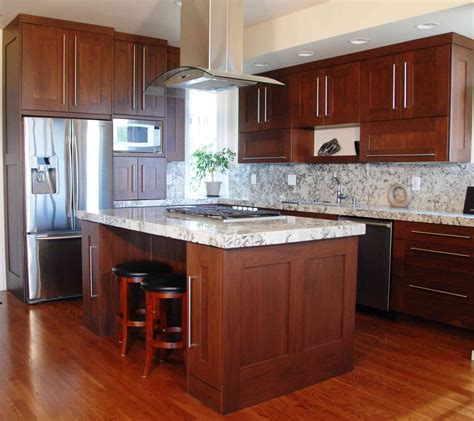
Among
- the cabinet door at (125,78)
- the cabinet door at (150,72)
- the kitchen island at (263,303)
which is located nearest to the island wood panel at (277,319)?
the kitchen island at (263,303)

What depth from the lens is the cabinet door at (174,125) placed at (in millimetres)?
5848

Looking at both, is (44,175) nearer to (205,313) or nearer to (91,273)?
(91,273)

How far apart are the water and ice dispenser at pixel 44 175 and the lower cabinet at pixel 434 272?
303 centimetres

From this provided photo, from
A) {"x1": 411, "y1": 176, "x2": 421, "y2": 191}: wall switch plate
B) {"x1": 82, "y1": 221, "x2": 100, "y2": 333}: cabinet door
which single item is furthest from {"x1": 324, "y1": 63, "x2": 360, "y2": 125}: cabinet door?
{"x1": 82, "y1": 221, "x2": 100, "y2": 333}: cabinet door

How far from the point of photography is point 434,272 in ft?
13.3

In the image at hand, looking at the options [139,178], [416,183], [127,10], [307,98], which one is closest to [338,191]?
[416,183]

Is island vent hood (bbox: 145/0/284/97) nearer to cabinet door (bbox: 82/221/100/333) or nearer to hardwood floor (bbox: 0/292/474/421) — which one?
cabinet door (bbox: 82/221/100/333)

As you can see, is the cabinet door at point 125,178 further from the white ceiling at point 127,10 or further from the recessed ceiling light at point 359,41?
the recessed ceiling light at point 359,41

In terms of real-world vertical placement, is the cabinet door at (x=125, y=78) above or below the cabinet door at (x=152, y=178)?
above

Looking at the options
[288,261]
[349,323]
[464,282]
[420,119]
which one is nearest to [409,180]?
[420,119]

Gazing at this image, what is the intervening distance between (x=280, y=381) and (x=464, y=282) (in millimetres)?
1804

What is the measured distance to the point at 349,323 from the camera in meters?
3.17

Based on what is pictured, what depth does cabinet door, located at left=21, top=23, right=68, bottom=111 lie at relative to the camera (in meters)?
4.72

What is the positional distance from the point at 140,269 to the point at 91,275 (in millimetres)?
632
